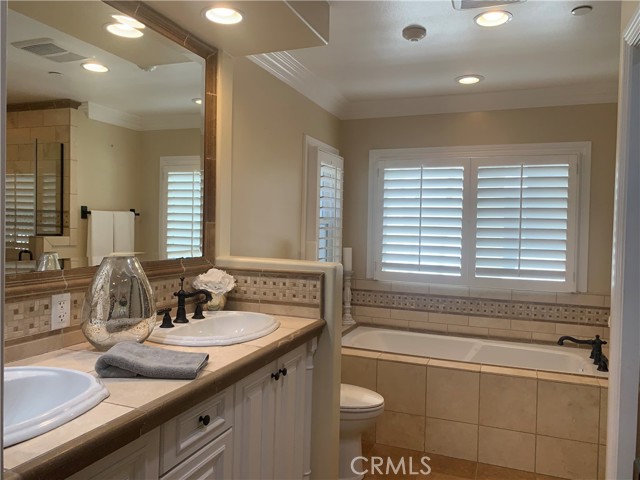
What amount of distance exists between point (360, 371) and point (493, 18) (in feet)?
7.43

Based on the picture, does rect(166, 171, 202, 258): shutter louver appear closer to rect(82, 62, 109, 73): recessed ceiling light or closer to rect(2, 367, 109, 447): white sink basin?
rect(82, 62, 109, 73): recessed ceiling light

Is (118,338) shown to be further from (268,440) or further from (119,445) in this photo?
(268,440)

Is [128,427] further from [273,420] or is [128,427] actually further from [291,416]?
[291,416]

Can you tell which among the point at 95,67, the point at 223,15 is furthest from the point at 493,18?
the point at 95,67

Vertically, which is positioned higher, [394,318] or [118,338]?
[118,338]

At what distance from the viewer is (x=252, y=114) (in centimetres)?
Answer: 278

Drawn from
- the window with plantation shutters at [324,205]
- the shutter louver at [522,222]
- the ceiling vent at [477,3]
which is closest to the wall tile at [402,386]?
the window with plantation shutters at [324,205]

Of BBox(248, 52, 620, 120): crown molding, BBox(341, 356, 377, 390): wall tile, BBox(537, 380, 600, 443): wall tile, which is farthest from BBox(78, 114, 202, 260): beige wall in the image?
BBox(537, 380, 600, 443): wall tile

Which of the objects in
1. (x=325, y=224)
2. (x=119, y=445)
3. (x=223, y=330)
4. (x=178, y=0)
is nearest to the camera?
(x=119, y=445)

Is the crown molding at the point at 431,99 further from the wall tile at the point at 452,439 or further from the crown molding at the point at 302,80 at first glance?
the wall tile at the point at 452,439

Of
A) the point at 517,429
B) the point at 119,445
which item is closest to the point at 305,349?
the point at 119,445

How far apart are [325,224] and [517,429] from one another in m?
1.92

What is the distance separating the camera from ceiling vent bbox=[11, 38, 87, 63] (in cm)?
148

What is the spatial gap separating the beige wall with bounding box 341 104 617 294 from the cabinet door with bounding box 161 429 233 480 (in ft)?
9.26
